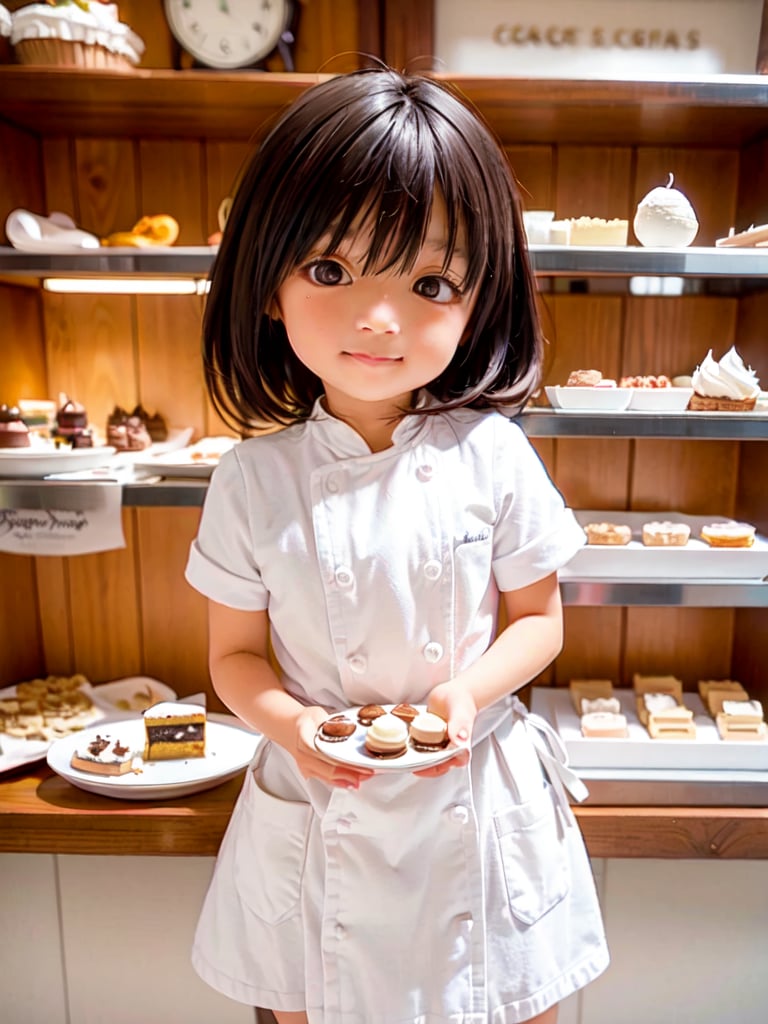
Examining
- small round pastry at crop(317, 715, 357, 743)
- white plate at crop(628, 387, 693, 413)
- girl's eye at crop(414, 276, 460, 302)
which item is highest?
girl's eye at crop(414, 276, 460, 302)

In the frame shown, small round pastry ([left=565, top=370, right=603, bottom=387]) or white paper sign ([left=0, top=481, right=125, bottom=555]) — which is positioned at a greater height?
small round pastry ([left=565, top=370, right=603, bottom=387])

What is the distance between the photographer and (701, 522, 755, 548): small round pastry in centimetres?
139

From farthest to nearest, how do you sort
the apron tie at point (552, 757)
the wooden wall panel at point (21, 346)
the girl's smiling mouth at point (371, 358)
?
the wooden wall panel at point (21, 346), the apron tie at point (552, 757), the girl's smiling mouth at point (371, 358)

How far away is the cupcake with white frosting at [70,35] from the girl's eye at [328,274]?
676 mm

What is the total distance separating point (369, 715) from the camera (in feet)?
2.89

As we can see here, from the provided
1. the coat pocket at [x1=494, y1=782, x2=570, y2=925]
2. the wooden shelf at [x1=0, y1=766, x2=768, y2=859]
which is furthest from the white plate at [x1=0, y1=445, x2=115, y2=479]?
the coat pocket at [x1=494, y1=782, x2=570, y2=925]

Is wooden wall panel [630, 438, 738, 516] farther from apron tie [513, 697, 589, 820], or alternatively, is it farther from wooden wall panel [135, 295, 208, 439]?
wooden wall panel [135, 295, 208, 439]

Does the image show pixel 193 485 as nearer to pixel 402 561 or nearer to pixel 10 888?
pixel 402 561

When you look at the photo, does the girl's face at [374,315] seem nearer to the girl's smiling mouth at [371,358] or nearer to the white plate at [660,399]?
the girl's smiling mouth at [371,358]

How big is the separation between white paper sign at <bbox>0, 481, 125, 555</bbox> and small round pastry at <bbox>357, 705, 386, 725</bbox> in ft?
2.17

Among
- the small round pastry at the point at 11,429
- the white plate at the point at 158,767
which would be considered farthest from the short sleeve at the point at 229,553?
the small round pastry at the point at 11,429

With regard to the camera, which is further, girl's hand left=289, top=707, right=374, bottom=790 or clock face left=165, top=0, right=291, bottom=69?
clock face left=165, top=0, right=291, bottom=69

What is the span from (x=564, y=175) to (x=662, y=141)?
177 mm

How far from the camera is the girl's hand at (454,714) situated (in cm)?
83
